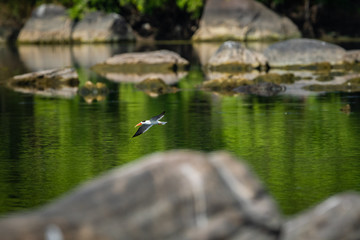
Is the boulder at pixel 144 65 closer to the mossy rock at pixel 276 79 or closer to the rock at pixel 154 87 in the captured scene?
the mossy rock at pixel 276 79

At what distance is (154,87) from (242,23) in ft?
94.8

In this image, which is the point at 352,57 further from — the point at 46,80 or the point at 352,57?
the point at 46,80

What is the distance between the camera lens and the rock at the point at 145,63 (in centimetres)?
3052

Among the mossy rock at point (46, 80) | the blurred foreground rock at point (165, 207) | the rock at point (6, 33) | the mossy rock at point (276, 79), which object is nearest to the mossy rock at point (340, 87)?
the mossy rock at point (276, 79)

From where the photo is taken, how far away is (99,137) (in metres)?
14.1

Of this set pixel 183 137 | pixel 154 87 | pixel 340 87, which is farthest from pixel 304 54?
pixel 183 137

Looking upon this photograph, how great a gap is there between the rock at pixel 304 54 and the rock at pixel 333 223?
23391 mm

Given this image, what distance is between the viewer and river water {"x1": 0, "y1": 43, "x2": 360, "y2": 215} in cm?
1031

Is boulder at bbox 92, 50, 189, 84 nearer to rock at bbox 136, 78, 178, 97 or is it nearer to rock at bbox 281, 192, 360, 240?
rock at bbox 136, 78, 178, 97

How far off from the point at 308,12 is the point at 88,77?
2694 centimetres

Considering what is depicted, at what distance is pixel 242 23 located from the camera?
51094mm

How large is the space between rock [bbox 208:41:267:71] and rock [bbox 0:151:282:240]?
23.3 meters

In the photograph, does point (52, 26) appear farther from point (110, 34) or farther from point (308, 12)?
point (308, 12)

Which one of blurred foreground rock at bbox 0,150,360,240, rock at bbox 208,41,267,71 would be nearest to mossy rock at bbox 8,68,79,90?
rock at bbox 208,41,267,71
